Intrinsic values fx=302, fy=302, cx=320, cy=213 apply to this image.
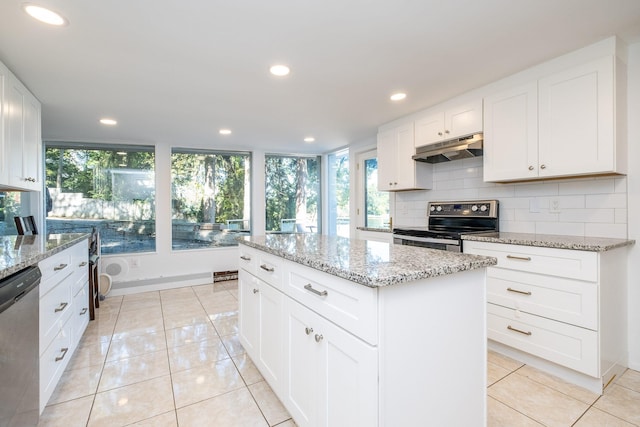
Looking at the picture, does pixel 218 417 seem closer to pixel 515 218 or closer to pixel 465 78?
pixel 515 218

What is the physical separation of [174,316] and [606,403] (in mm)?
3564

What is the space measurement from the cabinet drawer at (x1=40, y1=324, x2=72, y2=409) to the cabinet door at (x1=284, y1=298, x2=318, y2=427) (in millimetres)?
1311

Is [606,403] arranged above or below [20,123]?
below

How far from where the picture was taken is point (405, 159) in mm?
3396

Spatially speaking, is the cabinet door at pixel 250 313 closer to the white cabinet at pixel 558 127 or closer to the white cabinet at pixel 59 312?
the white cabinet at pixel 59 312

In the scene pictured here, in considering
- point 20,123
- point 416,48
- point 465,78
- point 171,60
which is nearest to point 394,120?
point 465,78

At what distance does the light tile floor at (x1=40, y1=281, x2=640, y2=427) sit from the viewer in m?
1.66

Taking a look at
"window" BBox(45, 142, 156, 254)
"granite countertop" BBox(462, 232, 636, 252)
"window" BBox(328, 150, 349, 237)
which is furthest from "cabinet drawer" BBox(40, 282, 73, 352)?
"window" BBox(328, 150, 349, 237)

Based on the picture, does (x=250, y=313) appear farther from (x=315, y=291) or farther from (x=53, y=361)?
(x=53, y=361)

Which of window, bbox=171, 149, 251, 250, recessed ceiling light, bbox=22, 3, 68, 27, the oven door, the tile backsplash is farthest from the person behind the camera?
window, bbox=171, 149, 251, 250

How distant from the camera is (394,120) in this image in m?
3.54

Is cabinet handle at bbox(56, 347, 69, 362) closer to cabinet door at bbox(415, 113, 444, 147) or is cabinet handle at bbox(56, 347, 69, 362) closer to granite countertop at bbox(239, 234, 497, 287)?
granite countertop at bbox(239, 234, 497, 287)

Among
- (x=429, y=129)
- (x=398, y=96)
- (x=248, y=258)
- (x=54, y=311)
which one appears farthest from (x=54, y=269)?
(x=429, y=129)

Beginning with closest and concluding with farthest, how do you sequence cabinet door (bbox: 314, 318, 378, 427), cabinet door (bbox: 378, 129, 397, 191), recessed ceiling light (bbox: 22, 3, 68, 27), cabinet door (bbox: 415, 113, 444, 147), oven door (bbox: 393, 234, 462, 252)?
cabinet door (bbox: 314, 318, 378, 427)
recessed ceiling light (bbox: 22, 3, 68, 27)
oven door (bbox: 393, 234, 462, 252)
cabinet door (bbox: 415, 113, 444, 147)
cabinet door (bbox: 378, 129, 397, 191)
